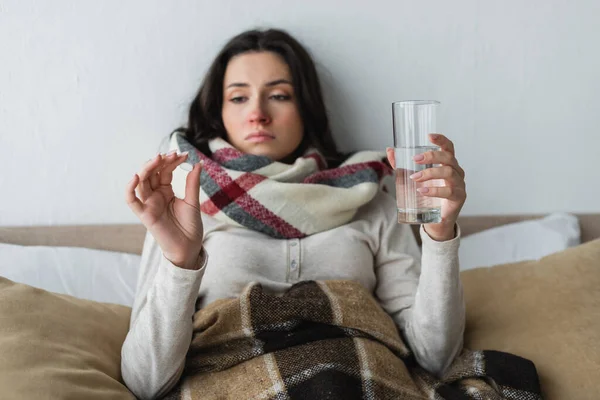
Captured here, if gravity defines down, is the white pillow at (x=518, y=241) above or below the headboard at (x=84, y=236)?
below

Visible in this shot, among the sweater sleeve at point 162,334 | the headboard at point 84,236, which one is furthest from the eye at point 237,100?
the sweater sleeve at point 162,334

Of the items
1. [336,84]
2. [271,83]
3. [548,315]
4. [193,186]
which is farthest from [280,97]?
[548,315]

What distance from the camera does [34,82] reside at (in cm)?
151

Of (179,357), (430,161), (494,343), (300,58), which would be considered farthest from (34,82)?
(494,343)

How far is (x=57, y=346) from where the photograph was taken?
1035 mm

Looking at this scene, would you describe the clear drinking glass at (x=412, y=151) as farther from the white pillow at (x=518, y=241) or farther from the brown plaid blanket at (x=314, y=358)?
the white pillow at (x=518, y=241)

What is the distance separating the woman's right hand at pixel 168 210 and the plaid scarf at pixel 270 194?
263 mm

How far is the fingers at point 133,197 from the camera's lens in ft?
3.23

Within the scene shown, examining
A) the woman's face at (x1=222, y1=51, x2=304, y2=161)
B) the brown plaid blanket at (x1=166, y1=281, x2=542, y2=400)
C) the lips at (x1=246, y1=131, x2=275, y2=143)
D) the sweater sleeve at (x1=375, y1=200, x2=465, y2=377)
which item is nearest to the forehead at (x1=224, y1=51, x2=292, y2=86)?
the woman's face at (x1=222, y1=51, x2=304, y2=161)

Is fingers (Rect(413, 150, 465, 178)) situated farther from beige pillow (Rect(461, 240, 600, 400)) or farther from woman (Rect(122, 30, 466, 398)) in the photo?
beige pillow (Rect(461, 240, 600, 400))

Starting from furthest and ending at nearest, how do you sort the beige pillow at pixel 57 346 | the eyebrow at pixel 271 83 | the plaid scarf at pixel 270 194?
the eyebrow at pixel 271 83 < the plaid scarf at pixel 270 194 < the beige pillow at pixel 57 346

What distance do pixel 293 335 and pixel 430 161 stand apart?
35 cm

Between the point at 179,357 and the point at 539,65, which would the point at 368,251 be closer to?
the point at 179,357

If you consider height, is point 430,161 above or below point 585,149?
above
